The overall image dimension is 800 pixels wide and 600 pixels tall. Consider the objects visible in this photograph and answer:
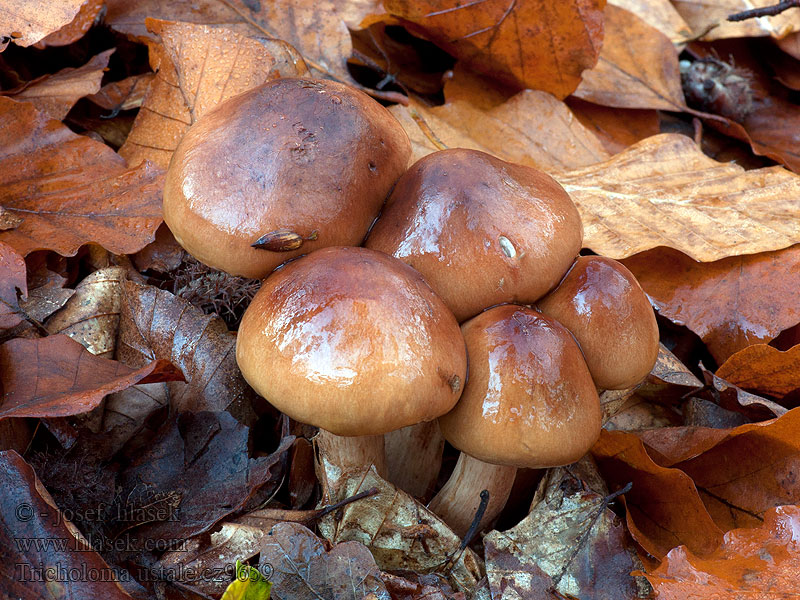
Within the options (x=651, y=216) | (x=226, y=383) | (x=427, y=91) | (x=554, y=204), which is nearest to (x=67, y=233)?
(x=226, y=383)

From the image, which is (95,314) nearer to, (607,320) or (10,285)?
(10,285)

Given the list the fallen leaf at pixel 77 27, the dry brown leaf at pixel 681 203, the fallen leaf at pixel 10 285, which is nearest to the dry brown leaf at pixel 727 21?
the dry brown leaf at pixel 681 203

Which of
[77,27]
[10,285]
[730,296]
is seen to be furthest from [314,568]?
[77,27]

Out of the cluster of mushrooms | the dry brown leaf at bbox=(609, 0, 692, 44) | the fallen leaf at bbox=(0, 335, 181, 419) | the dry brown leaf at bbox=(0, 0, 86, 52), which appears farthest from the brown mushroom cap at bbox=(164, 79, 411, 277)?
the dry brown leaf at bbox=(609, 0, 692, 44)

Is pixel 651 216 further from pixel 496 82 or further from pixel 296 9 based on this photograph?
pixel 296 9

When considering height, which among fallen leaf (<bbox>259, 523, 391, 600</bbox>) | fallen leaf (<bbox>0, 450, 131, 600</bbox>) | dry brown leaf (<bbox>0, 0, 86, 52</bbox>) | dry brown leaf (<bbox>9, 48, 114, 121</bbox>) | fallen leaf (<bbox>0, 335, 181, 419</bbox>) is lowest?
fallen leaf (<bbox>259, 523, 391, 600</bbox>)

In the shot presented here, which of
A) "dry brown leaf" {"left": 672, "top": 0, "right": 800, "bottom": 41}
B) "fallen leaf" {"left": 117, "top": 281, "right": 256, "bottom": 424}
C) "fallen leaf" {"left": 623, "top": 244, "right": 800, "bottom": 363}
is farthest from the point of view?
"dry brown leaf" {"left": 672, "top": 0, "right": 800, "bottom": 41}

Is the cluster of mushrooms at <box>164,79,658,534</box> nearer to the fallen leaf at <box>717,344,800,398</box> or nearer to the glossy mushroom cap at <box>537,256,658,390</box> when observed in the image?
the glossy mushroom cap at <box>537,256,658,390</box>

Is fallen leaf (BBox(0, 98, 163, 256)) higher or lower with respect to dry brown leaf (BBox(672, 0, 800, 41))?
lower
